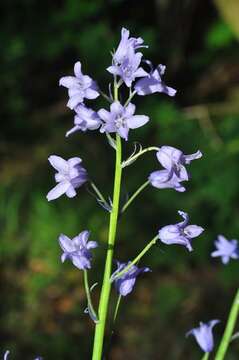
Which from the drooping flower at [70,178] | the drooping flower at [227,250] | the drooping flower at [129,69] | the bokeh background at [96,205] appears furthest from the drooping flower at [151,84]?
the bokeh background at [96,205]

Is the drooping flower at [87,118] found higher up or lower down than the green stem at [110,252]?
higher up

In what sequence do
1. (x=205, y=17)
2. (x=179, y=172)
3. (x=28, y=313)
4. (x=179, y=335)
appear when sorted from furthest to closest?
(x=205, y=17), (x=28, y=313), (x=179, y=335), (x=179, y=172)

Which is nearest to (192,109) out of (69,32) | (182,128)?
(182,128)

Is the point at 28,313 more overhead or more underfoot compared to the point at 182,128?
more underfoot

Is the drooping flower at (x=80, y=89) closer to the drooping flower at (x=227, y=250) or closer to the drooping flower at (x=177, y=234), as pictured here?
the drooping flower at (x=177, y=234)

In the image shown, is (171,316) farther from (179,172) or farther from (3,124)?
(179,172)
